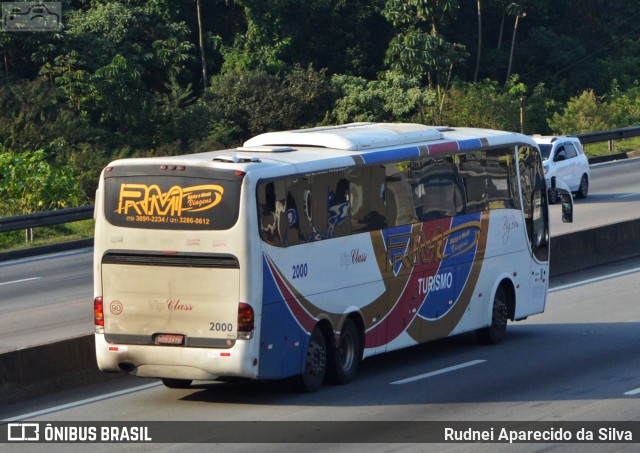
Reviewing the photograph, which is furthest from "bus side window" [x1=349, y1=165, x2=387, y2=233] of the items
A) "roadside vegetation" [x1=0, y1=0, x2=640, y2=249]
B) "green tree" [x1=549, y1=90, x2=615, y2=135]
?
"green tree" [x1=549, y1=90, x2=615, y2=135]

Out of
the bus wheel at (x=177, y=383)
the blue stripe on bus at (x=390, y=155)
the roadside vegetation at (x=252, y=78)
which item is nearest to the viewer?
the bus wheel at (x=177, y=383)

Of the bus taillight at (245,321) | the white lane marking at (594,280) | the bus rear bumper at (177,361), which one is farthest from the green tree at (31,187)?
the bus taillight at (245,321)

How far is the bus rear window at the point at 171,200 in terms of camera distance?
13.0 meters

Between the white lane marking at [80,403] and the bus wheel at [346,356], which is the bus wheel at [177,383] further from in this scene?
the bus wheel at [346,356]

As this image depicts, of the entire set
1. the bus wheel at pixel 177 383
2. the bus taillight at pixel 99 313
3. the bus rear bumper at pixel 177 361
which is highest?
the bus taillight at pixel 99 313

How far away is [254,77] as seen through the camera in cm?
4981

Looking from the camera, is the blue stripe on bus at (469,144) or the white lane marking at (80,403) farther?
the blue stripe on bus at (469,144)

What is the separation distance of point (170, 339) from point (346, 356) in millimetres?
2481

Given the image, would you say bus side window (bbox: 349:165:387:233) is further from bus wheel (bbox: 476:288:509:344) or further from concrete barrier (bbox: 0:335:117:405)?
concrete barrier (bbox: 0:335:117:405)

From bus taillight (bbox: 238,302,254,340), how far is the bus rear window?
88cm

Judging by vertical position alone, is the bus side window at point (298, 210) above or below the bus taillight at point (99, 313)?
above

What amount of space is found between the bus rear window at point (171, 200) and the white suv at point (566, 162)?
2116cm

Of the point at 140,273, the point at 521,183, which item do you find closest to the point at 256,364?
the point at 140,273

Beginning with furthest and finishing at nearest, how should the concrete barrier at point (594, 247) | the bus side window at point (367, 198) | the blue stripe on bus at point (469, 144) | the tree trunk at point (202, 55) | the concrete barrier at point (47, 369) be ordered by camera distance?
the tree trunk at point (202, 55) < the concrete barrier at point (594, 247) < the blue stripe on bus at point (469, 144) < the bus side window at point (367, 198) < the concrete barrier at point (47, 369)
